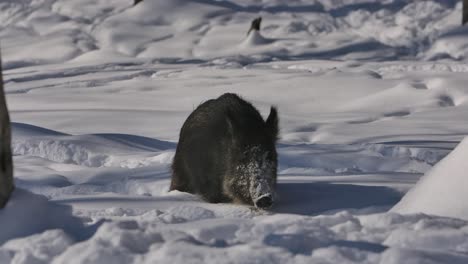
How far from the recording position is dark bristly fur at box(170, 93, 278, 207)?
5055 mm

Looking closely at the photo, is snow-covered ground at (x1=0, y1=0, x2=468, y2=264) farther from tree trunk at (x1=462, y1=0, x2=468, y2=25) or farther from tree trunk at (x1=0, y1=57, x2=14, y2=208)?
tree trunk at (x1=462, y1=0, x2=468, y2=25)

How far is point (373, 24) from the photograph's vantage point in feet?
66.1

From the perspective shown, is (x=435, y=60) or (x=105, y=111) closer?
(x=105, y=111)

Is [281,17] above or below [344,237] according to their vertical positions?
above

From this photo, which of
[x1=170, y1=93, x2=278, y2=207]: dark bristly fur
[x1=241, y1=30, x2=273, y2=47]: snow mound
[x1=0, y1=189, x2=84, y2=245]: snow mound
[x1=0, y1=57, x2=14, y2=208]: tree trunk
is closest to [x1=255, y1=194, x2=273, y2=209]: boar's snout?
[x1=170, y1=93, x2=278, y2=207]: dark bristly fur

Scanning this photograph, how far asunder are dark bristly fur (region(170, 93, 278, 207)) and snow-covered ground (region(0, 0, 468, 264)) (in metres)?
0.20

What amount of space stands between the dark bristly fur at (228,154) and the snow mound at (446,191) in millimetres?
954

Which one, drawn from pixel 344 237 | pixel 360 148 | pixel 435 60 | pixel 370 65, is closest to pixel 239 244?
pixel 344 237

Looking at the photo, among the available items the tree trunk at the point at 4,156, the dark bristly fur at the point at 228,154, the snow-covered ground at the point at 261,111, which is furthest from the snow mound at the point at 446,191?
the tree trunk at the point at 4,156

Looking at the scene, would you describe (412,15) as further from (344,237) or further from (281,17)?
(344,237)

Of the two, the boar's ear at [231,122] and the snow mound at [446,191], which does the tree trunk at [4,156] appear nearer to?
the snow mound at [446,191]

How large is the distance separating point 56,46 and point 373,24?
7.44 metres

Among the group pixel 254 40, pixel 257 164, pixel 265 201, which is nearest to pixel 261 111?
pixel 257 164

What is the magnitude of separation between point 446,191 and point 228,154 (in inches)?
69.5
